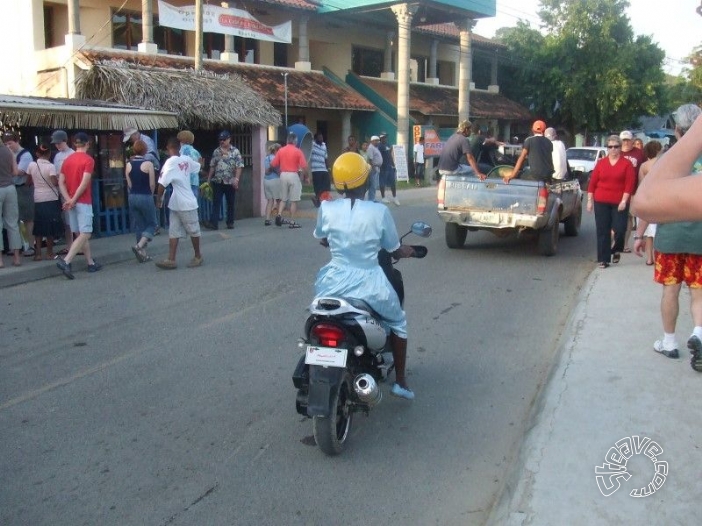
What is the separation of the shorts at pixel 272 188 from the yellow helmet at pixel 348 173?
415 inches

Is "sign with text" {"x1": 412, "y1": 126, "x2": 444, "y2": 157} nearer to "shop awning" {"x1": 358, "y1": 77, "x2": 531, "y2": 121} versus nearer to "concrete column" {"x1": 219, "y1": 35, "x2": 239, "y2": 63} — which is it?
"shop awning" {"x1": 358, "y1": 77, "x2": 531, "y2": 121}

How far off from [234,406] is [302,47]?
24476 mm

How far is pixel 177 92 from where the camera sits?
15.0 meters

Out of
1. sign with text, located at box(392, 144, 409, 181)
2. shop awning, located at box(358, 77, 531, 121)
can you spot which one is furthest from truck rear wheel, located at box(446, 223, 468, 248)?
shop awning, located at box(358, 77, 531, 121)

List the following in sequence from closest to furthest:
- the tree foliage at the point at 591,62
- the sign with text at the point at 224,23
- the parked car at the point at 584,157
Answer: the sign with text at the point at 224,23 < the parked car at the point at 584,157 < the tree foliage at the point at 591,62

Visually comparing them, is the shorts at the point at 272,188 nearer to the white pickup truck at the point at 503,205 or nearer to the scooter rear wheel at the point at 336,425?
the white pickup truck at the point at 503,205

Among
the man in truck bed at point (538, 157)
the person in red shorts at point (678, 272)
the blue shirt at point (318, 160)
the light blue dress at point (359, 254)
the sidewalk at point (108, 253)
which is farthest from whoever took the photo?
the blue shirt at point (318, 160)

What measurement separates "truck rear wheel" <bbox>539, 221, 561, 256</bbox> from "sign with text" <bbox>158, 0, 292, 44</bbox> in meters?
13.6

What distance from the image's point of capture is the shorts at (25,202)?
10891 mm

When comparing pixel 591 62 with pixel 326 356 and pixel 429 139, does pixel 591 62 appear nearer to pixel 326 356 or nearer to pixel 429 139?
pixel 429 139

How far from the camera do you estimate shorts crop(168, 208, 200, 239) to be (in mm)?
10438

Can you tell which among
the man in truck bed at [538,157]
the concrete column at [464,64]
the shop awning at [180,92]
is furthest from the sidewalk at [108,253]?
the concrete column at [464,64]

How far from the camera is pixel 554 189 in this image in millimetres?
11555

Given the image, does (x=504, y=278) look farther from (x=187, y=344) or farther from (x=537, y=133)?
(x=187, y=344)
